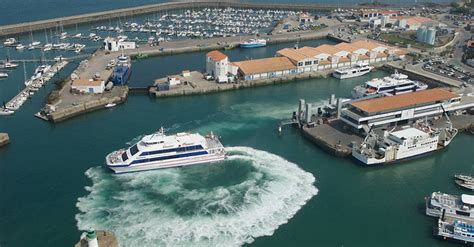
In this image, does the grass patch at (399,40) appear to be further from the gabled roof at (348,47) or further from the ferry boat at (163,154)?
the ferry boat at (163,154)

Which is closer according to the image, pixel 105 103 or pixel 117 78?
pixel 105 103

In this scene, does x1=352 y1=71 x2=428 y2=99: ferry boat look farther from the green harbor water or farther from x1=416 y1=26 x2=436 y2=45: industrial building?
x1=416 y1=26 x2=436 y2=45: industrial building

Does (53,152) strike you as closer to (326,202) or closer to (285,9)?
(326,202)

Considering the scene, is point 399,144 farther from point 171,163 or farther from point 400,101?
point 171,163

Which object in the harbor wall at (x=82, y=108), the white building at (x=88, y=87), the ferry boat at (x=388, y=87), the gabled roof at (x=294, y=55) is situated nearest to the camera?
the harbor wall at (x=82, y=108)

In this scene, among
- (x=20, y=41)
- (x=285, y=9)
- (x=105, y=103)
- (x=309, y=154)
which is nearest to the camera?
(x=309, y=154)

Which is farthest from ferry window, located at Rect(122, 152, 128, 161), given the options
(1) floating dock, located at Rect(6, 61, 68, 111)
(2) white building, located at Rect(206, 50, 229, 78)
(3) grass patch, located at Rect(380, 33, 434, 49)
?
(3) grass patch, located at Rect(380, 33, 434, 49)

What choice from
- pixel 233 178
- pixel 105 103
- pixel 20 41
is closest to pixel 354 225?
pixel 233 178

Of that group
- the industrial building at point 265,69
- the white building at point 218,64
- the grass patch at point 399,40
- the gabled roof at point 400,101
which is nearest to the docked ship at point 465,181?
the gabled roof at point 400,101
